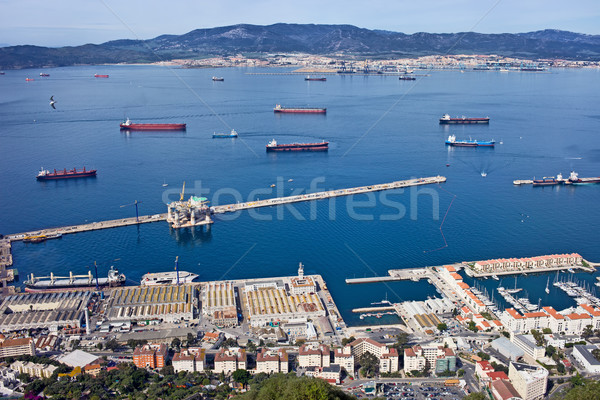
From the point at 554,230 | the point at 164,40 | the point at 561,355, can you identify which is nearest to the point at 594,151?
the point at 554,230

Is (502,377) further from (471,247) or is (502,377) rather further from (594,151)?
(594,151)

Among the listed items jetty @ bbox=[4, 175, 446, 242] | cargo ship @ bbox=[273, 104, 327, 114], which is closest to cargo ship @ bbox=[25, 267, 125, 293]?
jetty @ bbox=[4, 175, 446, 242]

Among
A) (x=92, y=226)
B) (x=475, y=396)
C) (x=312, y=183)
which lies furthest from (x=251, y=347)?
(x=312, y=183)

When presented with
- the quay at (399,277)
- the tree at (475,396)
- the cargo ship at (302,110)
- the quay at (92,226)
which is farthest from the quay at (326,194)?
the cargo ship at (302,110)

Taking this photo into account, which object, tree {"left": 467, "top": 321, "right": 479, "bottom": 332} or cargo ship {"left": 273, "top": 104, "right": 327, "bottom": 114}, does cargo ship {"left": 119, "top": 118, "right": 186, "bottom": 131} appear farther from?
tree {"left": 467, "top": 321, "right": 479, "bottom": 332}

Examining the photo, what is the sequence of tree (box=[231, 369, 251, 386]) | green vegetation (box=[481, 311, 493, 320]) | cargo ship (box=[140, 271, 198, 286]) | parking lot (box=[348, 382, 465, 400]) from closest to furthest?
1. parking lot (box=[348, 382, 465, 400])
2. tree (box=[231, 369, 251, 386])
3. green vegetation (box=[481, 311, 493, 320])
4. cargo ship (box=[140, 271, 198, 286])

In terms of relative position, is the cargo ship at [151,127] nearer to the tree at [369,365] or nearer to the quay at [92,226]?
the quay at [92,226]
